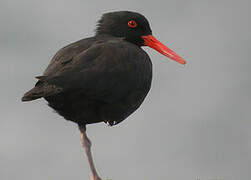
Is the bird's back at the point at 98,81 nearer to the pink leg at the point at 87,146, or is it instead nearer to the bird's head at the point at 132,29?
the pink leg at the point at 87,146

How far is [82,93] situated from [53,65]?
105 centimetres

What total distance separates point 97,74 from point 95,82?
151mm

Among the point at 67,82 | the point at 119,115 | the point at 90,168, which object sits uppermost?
the point at 67,82

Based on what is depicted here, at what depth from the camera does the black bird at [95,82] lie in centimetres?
1074

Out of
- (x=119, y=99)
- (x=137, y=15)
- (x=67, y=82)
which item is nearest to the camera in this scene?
(x=67, y=82)

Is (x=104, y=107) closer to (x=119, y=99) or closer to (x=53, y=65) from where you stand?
(x=119, y=99)

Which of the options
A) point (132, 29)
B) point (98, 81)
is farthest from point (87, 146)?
point (132, 29)

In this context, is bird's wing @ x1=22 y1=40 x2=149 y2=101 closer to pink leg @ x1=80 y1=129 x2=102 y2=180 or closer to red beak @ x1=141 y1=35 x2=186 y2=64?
pink leg @ x1=80 y1=129 x2=102 y2=180

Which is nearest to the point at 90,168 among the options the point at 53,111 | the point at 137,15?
the point at 53,111

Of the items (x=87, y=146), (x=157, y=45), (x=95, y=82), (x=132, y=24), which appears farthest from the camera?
(x=157, y=45)

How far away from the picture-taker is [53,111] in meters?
12.1

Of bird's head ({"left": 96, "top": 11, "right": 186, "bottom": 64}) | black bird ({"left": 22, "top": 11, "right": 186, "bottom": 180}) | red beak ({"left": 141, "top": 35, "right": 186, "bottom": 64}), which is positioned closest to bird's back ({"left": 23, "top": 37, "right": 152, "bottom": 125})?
black bird ({"left": 22, "top": 11, "right": 186, "bottom": 180})

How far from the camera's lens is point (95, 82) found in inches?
429

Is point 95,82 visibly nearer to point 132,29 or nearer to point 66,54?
point 66,54
